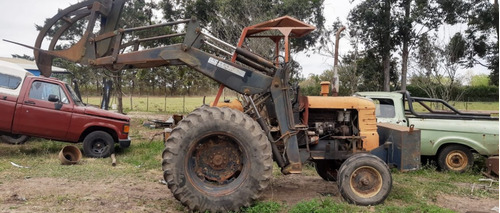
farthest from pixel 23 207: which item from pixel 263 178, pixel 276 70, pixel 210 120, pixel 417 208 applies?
pixel 417 208

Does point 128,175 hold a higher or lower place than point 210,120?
lower

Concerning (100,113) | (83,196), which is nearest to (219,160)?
(83,196)

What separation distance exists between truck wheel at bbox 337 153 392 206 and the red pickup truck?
6.41 m

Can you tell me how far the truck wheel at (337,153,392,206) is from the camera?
5914 mm

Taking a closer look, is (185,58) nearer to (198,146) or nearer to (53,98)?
(198,146)

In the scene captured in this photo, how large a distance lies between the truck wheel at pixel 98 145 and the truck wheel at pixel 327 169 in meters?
5.31

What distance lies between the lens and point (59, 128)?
32.1 ft

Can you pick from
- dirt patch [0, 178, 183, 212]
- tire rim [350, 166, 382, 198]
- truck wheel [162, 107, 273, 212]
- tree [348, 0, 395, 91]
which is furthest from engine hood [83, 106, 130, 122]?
tree [348, 0, 395, 91]

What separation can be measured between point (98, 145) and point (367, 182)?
22.6ft

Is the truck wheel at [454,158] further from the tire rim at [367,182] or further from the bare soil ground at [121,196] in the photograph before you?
the tire rim at [367,182]

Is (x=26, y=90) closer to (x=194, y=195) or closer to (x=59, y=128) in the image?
(x=59, y=128)

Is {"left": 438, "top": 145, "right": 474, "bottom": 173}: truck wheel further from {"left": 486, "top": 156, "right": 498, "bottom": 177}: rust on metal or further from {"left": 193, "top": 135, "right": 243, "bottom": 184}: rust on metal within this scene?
{"left": 193, "top": 135, "right": 243, "bottom": 184}: rust on metal

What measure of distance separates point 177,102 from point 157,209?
2756 centimetres

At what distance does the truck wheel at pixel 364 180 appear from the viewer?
5914 millimetres
